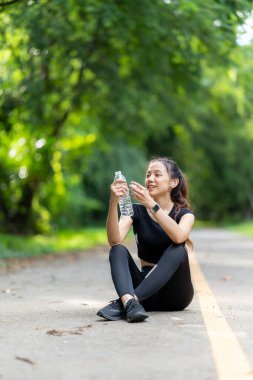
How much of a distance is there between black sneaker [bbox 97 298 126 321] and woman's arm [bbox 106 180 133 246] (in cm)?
54

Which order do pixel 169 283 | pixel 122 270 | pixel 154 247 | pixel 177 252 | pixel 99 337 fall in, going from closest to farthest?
pixel 99 337, pixel 122 270, pixel 177 252, pixel 169 283, pixel 154 247

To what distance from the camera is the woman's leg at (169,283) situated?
19.1 feet

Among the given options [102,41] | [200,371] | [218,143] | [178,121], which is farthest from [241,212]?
[200,371]

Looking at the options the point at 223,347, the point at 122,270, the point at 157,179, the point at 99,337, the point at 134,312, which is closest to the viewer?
the point at 223,347

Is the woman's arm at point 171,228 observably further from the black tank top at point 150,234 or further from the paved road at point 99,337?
the paved road at point 99,337

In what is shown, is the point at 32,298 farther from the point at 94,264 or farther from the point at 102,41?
the point at 102,41

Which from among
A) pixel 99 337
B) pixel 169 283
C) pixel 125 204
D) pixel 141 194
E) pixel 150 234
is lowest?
pixel 169 283

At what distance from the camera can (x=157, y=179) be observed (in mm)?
6293

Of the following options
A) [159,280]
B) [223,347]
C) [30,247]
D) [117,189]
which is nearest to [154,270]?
[159,280]

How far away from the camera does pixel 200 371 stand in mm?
3838

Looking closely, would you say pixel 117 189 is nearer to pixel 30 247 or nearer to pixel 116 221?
pixel 116 221

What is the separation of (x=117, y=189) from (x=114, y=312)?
3.07 ft

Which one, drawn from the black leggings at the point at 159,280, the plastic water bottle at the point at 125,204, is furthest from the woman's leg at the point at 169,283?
the plastic water bottle at the point at 125,204

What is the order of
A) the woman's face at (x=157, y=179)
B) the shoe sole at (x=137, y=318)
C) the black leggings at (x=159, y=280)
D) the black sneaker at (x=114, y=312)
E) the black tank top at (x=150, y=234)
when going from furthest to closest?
the woman's face at (x=157, y=179) < the black tank top at (x=150, y=234) < the black leggings at (x=159, y=280) < the black sneaker at (x=114, y=312) < the shoe sole at (x=137, y=318)
